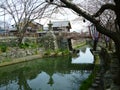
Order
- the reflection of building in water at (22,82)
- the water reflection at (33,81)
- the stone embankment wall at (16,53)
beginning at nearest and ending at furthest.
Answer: the water reflection at (33,81)
the reflection of building in water at (22,82)
the stone embankment wall at (16,53)

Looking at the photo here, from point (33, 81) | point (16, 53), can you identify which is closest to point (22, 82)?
point (33, 81)

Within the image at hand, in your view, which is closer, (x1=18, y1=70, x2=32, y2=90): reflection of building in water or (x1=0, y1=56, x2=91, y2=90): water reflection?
(x1=0, y1=56, x2=91, y2=90): water reflection

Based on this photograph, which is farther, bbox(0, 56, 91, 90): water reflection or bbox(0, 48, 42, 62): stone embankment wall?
bbox(0, 48, 42, 62): stone embankment wall

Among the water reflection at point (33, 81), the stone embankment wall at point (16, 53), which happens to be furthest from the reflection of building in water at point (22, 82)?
the stone embankment wall at point (16, 53)

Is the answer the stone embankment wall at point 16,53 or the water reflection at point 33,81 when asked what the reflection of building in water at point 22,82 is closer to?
the water reflection at point 33,81

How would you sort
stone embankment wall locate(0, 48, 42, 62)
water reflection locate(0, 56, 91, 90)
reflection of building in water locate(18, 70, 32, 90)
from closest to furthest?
1. water reflection locate(0, 56, 91, 90)
2. reflection of building in water locate(18, 70, 32, 90)
3. stone embankment wall locate(0, 48, 42, 62)

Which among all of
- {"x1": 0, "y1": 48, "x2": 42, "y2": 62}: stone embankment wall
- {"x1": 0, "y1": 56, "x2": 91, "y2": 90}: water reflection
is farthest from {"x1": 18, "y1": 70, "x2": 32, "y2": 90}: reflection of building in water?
{"x1": 0, "y1": 48, "x2": 42, "y2": 62}: stone embankment wall

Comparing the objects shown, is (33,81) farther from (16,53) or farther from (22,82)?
(16,53)

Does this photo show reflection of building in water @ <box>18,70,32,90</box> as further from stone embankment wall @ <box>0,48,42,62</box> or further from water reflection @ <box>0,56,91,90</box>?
stone embankment wall @ <box>0,48,42,62</box>

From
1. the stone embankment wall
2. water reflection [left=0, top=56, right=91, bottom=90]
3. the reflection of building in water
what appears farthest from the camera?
the stone embankment wall

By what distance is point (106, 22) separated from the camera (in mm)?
25078

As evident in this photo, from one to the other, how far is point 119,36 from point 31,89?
8.45 m

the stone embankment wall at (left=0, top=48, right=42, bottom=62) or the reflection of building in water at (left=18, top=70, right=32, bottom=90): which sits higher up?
the stone embankment wall at (left=0, top=48, right=42, bottom=62)

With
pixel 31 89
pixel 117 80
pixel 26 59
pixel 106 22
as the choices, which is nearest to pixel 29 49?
pixel 26 59
